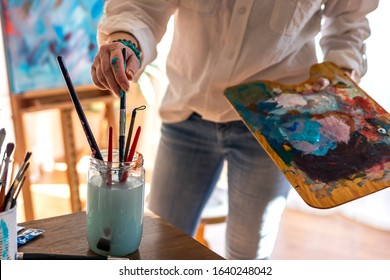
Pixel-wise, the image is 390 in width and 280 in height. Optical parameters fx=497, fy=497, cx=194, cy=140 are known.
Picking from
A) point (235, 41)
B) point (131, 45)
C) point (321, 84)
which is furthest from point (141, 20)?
point (321, 84)

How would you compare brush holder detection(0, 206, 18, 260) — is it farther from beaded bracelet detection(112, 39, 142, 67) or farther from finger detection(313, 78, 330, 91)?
finger detection(313, 78, 330, 91)

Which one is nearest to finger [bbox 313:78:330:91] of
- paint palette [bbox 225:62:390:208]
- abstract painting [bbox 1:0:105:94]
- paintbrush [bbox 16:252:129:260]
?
paint palette [bbox 225:62:390:208]

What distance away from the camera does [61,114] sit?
191 centimetres

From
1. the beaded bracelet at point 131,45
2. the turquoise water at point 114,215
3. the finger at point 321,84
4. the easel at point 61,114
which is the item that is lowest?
the easel at point 61,114

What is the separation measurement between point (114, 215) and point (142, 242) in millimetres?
95

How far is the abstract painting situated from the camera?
1.71 metres

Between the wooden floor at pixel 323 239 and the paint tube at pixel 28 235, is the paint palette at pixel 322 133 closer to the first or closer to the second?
the paint tube at pixel 28 235

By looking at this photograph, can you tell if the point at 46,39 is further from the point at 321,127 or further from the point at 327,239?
the point at 327,239

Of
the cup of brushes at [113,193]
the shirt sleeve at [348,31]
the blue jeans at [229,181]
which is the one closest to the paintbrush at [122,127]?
the cup of brushes at [113,193]

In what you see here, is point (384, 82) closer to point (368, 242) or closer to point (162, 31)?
point (368, 242)

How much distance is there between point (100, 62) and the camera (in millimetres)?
792

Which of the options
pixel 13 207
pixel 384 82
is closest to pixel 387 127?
pixel 13 207

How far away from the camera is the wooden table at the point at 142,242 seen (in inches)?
29.5

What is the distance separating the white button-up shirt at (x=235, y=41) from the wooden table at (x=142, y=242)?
323 millimetres
